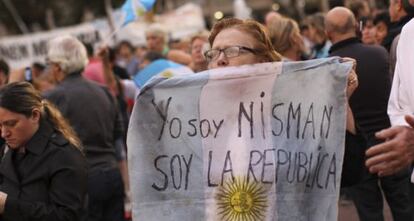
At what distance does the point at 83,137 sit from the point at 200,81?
3.39 m

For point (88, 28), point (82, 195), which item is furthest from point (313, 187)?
point (88, 28)

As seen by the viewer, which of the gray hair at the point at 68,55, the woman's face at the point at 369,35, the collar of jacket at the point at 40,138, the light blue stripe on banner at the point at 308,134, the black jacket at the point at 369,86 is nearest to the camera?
the light blue stripe on banner at the point at 308,134

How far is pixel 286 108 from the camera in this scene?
3242 millimetres

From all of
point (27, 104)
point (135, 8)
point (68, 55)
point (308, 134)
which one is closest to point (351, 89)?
point (308, 134)

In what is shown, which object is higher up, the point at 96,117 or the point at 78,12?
the point at 96,117

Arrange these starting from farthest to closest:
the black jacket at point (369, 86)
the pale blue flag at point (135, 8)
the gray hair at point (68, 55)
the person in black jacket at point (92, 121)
→ 1. the pale blue flag at point (135, 8)
2. the gray hair at point (68, 55)
3. the person in black jacket at point (92, 121)
4. the black jacket at point (369, 86)

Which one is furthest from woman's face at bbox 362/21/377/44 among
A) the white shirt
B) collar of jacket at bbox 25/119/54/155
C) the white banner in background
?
the white banner in background

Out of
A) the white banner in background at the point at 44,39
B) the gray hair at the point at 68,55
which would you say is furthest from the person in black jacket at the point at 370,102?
the white banner in background at the point at 44,39

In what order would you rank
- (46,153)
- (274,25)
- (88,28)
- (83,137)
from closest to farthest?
1. (46,153)
2. (83,137)
3. (274,25)
4. (88,28)

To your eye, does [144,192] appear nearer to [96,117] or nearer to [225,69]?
[225,69]

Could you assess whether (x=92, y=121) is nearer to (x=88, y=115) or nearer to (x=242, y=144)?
(x=88, y=115)

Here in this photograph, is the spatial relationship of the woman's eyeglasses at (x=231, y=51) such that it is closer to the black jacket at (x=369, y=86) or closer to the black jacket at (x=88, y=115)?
the black jacket at (x=369, y=86)

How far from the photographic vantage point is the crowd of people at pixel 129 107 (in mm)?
3426

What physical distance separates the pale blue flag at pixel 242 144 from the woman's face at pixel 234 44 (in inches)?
3.0
